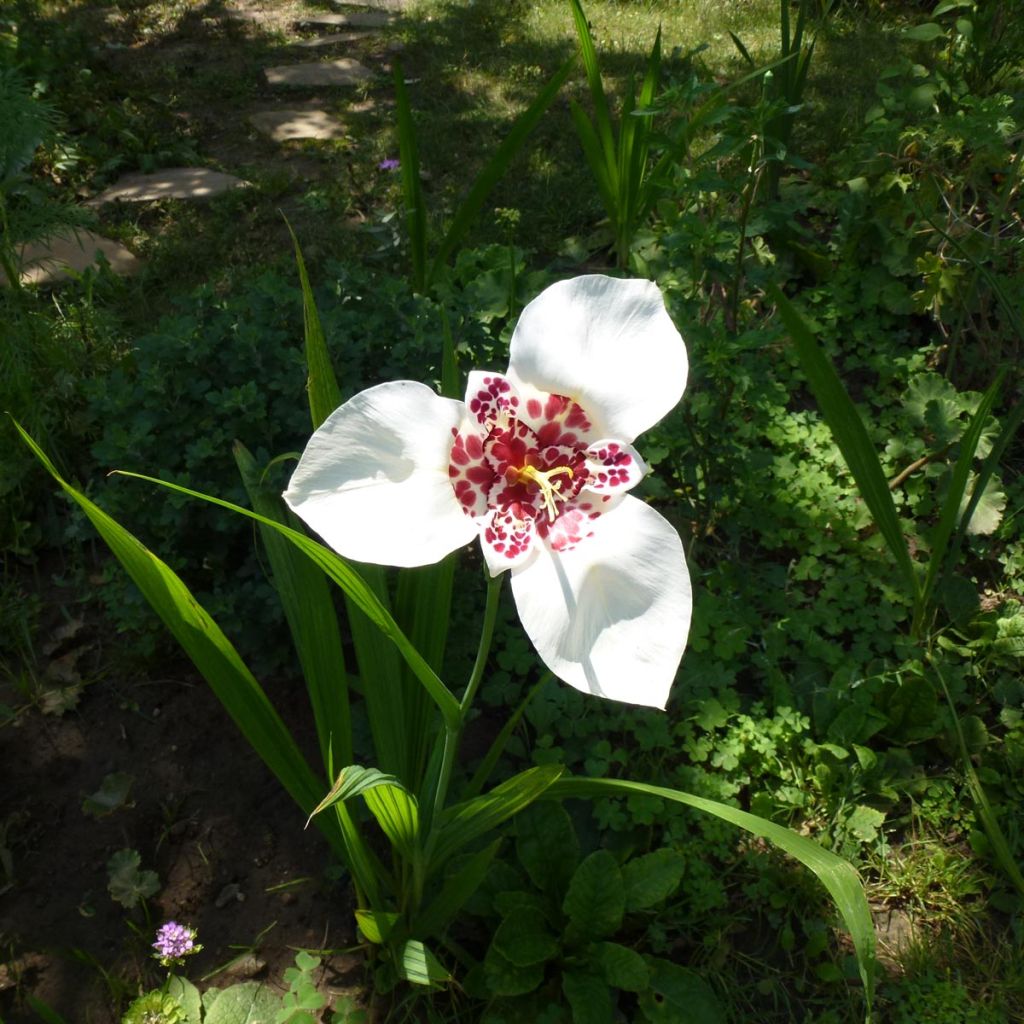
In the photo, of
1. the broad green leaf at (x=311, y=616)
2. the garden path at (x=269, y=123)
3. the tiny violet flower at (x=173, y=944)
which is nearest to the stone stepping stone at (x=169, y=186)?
the garden path at (x=269, y=123)

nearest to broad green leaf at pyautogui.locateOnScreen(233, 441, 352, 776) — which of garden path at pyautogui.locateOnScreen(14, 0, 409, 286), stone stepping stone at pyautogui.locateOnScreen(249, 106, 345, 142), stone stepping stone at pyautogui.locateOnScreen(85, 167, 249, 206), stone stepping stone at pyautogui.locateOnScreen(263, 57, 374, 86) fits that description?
garden path at pyautogui.locateOnScreen(14, 0, 409, 286)

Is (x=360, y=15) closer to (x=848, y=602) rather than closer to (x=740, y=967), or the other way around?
(x=848, y=602)

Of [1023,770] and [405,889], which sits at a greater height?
[405,889]

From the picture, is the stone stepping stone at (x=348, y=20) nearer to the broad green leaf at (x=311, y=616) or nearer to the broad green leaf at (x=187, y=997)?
the broad green leaf at (x=311, y=616)

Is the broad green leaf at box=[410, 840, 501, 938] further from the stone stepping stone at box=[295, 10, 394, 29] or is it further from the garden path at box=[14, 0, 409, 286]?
the stone stepping stone at box=[295, 10, 394, 29]

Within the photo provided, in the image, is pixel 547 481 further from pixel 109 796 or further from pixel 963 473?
pixel 109 796

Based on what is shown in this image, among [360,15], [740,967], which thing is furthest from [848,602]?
[360,15]
